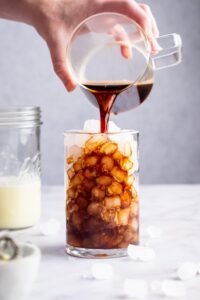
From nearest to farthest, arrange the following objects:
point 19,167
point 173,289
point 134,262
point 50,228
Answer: point 173,289, point 134,262, point 50,228, point 19,167

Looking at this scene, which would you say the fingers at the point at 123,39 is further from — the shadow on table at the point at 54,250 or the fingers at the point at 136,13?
the shadow on table at the point at 54,250

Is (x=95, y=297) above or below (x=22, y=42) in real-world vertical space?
below

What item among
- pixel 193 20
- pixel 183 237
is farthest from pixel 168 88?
pixel 183 237

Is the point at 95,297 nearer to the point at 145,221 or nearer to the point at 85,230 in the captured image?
the point at 85,230

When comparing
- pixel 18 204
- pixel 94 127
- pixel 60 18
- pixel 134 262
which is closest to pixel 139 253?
pixel 134 262

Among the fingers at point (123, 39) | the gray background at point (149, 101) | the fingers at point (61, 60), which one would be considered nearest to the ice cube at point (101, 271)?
the fingers at point (123, 39)

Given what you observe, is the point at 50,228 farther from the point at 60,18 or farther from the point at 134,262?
the point at 60,18

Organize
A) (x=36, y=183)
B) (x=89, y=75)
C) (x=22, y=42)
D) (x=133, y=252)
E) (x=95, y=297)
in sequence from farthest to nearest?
1. (x=22, y=42)
2. (x=36, y=183)
3. (x=89, y=75)
4. (x=133, y=252)
5. (x=95, y=297)
